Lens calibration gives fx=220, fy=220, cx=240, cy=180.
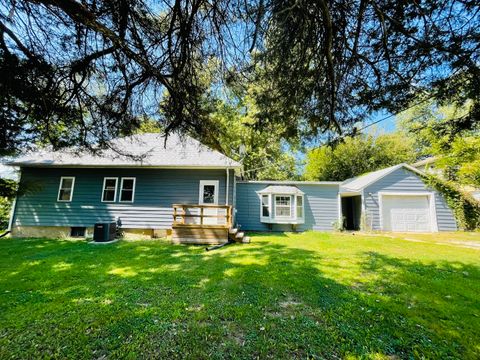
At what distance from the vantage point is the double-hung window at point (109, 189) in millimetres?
9406

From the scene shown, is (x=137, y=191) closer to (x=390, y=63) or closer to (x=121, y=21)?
(x=121, y=21)

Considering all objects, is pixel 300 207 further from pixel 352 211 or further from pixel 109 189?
pixel 109 189

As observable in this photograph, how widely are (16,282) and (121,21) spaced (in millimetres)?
4474

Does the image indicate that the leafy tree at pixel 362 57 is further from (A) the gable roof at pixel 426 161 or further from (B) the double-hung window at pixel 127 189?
(A) the gable roof at pixel 426 161

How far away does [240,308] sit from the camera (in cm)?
285

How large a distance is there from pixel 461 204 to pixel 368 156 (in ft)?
36.7

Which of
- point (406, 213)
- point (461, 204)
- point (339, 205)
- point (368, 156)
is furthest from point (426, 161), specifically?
point (368, 156)

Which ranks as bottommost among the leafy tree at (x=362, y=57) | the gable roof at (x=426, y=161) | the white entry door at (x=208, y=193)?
the white entry door at (x=208, y=193)

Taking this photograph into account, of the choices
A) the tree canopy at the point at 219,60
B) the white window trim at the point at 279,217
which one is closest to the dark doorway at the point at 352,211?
the white window trim at the point at 279,217

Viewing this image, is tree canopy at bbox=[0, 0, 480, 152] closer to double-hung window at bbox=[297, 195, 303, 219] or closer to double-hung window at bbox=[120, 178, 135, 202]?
double-hung window at bbox=[120, 178, 135, 202]

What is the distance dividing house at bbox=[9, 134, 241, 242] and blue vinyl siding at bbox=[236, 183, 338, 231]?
2379 millimetres

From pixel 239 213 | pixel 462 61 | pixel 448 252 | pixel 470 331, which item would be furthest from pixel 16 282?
pixel 448 252

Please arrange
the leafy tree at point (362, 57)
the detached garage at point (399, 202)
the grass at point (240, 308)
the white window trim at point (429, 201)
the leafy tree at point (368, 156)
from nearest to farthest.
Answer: the grass at point (240, 308) < the leafy tree at point (362, 57) < the white window trim at point (429, 201) < the detached garage at point (399, 202) < the leafy tree at point (368, 156)

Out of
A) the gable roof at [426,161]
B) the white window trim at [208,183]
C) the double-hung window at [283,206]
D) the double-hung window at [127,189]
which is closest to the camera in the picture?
the white window trim at [208,183]
